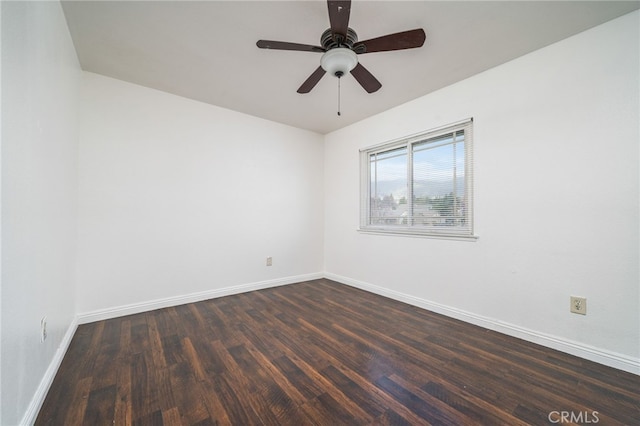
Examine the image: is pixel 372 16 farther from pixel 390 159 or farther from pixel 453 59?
pixel 390 159

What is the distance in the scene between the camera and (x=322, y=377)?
1.62 meters

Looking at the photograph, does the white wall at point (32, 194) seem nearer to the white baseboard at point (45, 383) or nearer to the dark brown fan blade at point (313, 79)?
the white baseboard at point (45, 383)

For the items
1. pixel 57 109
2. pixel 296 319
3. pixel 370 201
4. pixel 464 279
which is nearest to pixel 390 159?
pixel 370 201

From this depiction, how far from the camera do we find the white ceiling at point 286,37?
5.58 feet

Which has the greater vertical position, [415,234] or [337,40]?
[337,40]

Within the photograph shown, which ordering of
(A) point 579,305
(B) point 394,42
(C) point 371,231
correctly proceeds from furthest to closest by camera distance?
(C) point 371,231
(A) point 579,305
(B) point 394,42

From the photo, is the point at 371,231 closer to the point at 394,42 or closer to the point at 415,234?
the point at 415,234

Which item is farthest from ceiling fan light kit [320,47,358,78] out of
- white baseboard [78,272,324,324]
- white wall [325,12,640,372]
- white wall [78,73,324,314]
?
white baseboard [78,272,324,324]

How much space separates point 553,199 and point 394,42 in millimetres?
1728

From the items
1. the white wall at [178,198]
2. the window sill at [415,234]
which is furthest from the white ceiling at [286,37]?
the window sill at [415,234]

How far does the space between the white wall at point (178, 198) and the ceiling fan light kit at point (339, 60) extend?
1.98 meters

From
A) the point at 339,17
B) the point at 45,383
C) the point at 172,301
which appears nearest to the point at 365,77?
the point at 339,17

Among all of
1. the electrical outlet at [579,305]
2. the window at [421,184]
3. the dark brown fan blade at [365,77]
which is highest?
the dark brown fan blade at [365,77]

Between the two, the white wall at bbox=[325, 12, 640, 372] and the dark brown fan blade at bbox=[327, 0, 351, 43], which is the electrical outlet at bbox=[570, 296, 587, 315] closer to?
the white wall at bbox=[325, 12, 640, 372]
